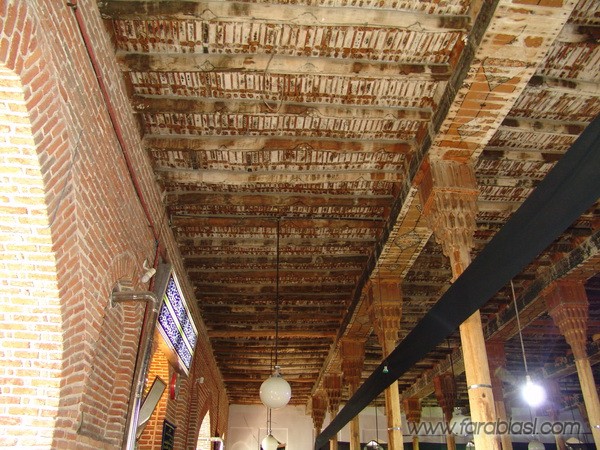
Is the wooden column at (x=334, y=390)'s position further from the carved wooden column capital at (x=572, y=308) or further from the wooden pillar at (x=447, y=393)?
the carved wooden column capital at (x=572, y=308)

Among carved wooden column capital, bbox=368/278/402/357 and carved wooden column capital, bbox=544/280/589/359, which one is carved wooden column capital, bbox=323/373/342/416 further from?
carved wooden column capital, bbox=544/280/589/359

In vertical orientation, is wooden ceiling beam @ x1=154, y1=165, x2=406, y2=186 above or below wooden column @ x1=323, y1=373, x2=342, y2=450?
above

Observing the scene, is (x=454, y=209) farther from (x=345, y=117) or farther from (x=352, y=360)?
(x=352, y=360)

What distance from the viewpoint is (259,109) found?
17.6ft

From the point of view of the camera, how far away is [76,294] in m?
4.03

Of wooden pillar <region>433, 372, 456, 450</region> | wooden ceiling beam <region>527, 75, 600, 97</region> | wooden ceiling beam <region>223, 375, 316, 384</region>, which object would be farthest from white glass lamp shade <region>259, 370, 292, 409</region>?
wooden ceiling beam <region>223, 375, 316, 384</region>

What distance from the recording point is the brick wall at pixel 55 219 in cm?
321

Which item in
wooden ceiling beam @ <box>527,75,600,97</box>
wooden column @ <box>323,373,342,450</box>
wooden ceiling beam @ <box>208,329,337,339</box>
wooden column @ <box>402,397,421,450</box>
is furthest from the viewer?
wooden column @ <box>402,397,421,450</box>

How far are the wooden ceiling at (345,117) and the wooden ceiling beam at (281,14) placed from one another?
11 millimetres

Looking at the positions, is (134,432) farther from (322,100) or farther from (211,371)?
(211,371)

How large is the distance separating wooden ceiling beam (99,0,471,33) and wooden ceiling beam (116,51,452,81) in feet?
1.47

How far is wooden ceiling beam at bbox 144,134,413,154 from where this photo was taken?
577cm

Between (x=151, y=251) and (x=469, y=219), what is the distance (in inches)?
153

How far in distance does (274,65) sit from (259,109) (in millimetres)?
668
